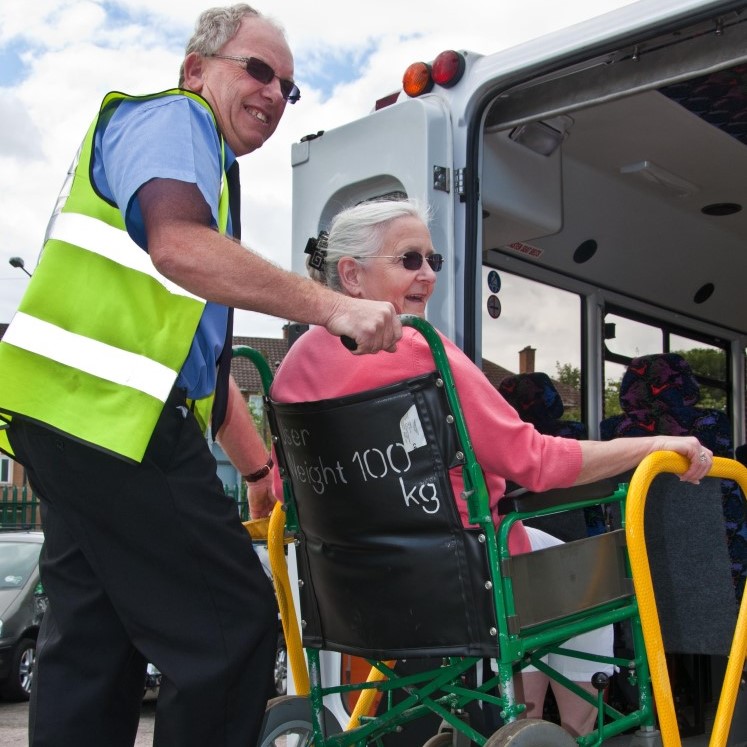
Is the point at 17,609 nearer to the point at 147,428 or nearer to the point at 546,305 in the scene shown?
the point at 546,305

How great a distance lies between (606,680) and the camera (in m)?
2.59

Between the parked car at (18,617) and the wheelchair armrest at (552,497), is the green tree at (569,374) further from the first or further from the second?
the parked car at (18,617)

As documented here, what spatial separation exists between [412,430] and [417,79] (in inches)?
67.6

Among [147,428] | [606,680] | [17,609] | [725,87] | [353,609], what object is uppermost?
[725,87]

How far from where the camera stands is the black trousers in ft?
6.33

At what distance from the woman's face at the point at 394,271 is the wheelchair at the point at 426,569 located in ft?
1.47

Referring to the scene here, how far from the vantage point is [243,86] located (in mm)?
2215

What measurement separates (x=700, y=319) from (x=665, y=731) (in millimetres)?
4699

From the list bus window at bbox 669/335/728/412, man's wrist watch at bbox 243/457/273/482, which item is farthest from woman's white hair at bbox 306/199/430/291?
bus window at bbox 669/335/728/412

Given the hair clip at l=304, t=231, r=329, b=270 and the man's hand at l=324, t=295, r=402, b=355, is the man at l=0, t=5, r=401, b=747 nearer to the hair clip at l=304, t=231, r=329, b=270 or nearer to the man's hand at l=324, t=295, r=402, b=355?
the man's hand at l=324, t=295, r=402, b=355

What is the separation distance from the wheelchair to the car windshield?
6.26m

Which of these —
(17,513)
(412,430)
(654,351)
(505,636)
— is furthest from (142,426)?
(17,513)

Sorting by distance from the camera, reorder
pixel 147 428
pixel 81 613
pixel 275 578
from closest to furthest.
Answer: pixel 147 428
pixel 81 613
pixel 275 578

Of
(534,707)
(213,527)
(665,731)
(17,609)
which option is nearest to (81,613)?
(213,527)
